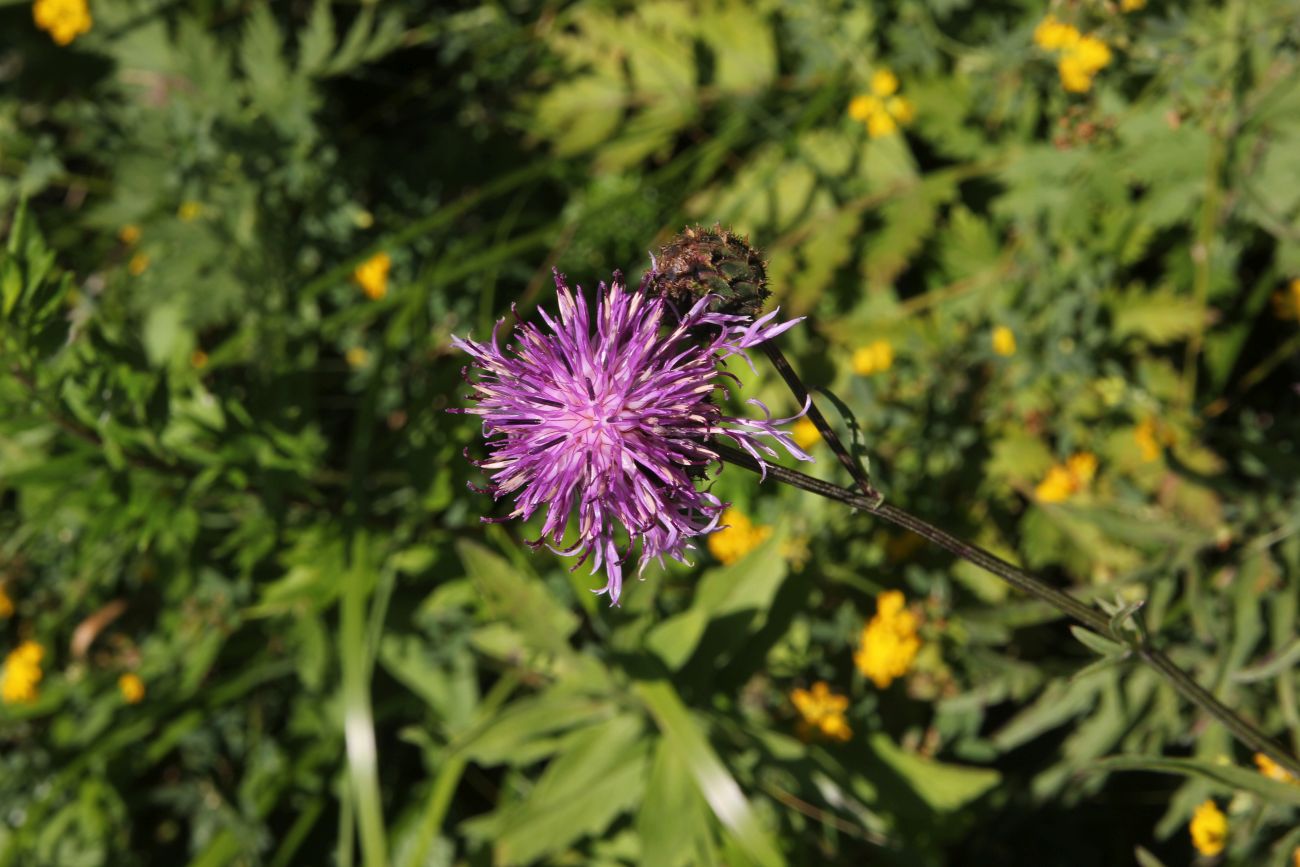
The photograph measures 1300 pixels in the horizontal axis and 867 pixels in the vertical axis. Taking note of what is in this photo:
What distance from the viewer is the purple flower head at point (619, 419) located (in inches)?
74.7

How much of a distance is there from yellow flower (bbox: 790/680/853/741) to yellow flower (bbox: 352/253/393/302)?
232cm

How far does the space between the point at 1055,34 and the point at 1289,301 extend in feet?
3.98

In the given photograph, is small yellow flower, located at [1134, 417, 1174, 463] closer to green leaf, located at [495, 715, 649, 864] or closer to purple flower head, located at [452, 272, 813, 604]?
green leaf, located at [495, 715, 649, 864]

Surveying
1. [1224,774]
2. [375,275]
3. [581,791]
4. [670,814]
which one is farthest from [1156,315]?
[375,275]

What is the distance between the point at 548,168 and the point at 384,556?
5.82 feet

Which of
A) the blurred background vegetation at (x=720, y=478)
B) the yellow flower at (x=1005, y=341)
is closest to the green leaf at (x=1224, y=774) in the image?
the blurred background vegetation at (x=720, y=478)

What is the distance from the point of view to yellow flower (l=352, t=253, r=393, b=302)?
4.33 m

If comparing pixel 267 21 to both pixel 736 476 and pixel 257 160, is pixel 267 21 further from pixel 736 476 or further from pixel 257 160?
pixel 736 476

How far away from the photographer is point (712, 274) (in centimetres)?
188

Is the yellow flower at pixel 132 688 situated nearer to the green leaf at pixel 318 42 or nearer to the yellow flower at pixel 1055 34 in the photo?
the green leaf at pixel 318 42

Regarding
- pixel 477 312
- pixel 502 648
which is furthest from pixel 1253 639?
pixel 477 312

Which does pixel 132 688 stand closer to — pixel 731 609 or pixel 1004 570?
pixel 731 609

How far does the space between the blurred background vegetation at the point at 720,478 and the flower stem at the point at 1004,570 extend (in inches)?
5.4

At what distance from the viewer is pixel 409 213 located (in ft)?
15.3
